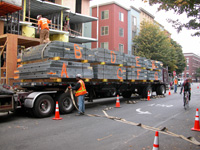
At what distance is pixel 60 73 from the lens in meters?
8.78

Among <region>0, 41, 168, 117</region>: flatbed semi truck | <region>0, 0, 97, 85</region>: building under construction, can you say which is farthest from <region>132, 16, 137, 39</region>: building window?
<region>0, 41, 168, 117</region>: flatbed semi truck

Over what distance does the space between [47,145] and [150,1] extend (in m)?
6.64

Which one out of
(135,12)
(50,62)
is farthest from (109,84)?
(135,12)

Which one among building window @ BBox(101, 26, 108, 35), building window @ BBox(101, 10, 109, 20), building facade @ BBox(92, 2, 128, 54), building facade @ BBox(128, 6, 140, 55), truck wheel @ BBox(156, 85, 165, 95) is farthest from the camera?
building facade @ BBox(128, 6, 140, 55)

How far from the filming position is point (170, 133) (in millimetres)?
6086

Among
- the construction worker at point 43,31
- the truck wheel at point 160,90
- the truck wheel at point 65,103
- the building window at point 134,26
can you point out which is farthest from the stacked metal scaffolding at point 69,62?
the building window at point 134,26

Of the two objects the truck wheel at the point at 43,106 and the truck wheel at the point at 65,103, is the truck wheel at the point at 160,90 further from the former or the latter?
the truck wheel at the point at 43,106

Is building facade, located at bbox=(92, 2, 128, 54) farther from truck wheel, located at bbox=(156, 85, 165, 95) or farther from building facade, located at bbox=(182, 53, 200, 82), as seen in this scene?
building facade, located at bbox=(182, 53, 200, 82)

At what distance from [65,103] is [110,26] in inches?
1020

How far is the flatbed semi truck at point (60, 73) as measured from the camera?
27.8 feet

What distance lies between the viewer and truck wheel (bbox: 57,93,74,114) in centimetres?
906

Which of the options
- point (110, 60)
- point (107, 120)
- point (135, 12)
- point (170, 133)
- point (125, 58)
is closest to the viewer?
point (170, 133)

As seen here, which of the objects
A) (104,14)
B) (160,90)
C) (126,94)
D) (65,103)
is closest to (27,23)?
(126,94)

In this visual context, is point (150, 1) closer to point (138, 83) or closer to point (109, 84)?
point (109, 84)
